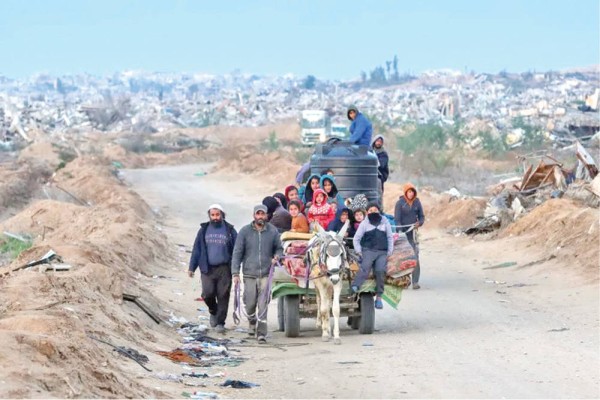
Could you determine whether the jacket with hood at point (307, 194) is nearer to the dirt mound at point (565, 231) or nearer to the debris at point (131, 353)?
the debris at point (131, 353)

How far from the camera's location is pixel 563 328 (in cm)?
1670

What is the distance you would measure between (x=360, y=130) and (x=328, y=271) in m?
5.84

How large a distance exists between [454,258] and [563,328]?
10.1m

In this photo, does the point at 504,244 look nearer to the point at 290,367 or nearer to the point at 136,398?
the point at 290,367

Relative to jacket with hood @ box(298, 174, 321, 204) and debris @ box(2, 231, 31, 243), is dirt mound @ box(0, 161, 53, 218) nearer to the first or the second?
debris @ box(2, 231, 31, 243)

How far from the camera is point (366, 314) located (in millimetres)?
16406

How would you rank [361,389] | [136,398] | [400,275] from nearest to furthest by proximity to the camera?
[136,398] → [361,389] → [400,275]

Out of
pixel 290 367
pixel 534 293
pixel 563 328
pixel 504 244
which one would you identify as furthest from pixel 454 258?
pixel 290 367

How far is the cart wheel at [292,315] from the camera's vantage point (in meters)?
16.3

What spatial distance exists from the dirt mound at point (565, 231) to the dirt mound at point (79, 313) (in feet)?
24.5

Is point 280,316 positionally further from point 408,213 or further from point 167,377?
point 408,213

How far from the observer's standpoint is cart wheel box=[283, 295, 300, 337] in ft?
53.4

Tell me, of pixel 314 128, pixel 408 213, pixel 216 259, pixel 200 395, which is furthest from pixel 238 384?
pixel 314 128

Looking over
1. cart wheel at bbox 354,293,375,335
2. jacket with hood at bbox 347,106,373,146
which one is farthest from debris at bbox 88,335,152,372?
jacket with hood at bbox 347,106,373,146
